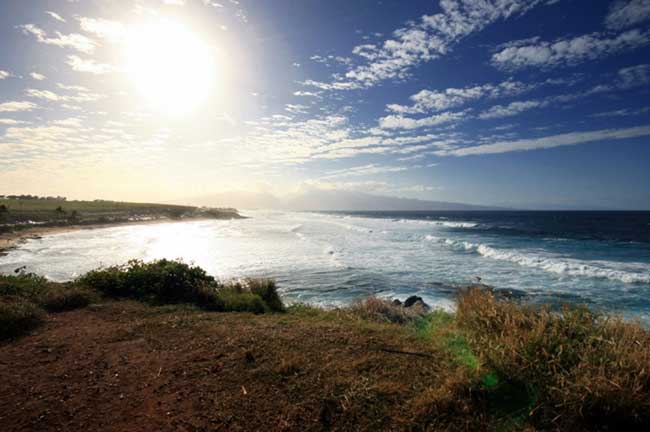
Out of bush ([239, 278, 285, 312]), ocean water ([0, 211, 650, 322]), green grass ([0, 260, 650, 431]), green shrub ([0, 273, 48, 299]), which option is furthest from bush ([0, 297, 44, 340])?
ocean water ([0, 211, 650, 322])

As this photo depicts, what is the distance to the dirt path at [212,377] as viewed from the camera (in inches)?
141

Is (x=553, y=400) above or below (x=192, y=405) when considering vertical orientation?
above

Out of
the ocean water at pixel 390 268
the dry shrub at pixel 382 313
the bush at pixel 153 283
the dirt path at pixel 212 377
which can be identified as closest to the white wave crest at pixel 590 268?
the ocean water at pixel 390 268

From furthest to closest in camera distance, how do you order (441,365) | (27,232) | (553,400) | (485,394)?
(27,232), (441,365), (485,394), (553,400)

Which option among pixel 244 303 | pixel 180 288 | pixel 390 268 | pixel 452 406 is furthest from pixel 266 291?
pixel 390 268

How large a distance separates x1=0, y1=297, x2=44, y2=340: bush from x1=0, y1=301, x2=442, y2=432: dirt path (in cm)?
39

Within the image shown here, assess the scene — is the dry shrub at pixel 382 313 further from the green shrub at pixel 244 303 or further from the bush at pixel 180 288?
the green shrub at pixel 244 303

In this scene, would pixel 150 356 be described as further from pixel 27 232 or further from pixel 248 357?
pixel 27 232

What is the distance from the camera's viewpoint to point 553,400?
3.48m

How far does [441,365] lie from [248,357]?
9.53 ft

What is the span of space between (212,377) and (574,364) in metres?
4.57

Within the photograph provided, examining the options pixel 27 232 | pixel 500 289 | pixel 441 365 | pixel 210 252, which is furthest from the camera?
pixel 27 232

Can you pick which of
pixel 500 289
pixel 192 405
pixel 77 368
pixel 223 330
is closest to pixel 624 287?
pixel 500 289

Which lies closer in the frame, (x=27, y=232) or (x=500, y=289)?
(x=500, y=289)
